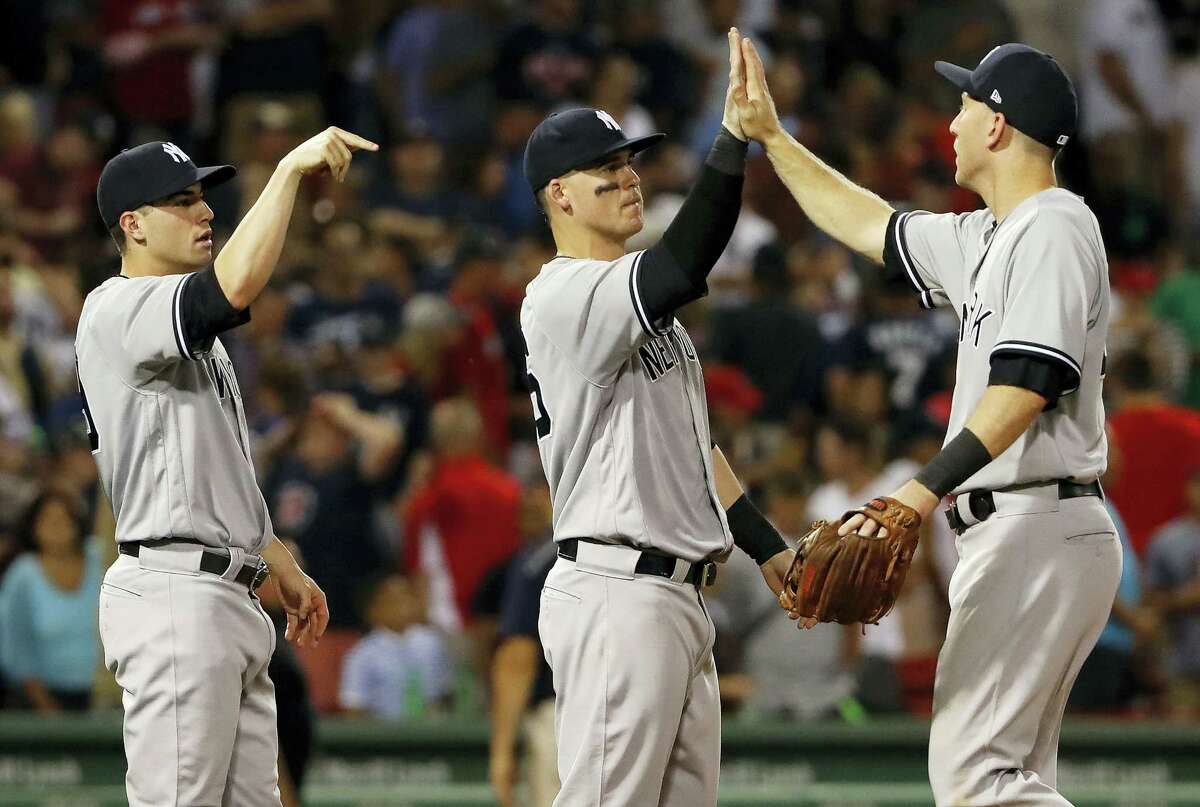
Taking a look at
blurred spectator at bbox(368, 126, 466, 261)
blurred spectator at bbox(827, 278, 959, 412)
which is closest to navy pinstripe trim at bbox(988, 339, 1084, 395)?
blurred spectator at bbox(827, 278, 959, 412)

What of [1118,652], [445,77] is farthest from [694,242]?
[445,77]

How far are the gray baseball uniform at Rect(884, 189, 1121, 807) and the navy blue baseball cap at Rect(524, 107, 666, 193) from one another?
2.98 feet

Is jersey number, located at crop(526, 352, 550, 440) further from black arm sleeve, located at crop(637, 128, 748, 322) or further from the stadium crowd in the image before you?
the stadium crowd

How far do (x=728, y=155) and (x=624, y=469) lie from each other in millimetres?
743

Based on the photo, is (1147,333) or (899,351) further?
(1147,333)

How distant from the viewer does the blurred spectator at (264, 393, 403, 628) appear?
8.55 m

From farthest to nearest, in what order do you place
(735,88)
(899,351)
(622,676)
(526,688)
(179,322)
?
(899,351) < (526,688) < (735,88) < (179,322) < (622,676)

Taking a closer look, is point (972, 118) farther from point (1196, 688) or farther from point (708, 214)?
point (1196, 688)

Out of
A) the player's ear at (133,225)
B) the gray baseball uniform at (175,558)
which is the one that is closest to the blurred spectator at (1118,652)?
the gray baseball uniform at (175,558)

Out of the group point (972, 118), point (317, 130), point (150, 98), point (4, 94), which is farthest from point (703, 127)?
point (972, 118)

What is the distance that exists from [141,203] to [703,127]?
7468 millimetres

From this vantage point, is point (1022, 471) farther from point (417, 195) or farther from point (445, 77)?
point (445, 77)

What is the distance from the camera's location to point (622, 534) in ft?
14.3

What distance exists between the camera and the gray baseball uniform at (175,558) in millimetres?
4473
